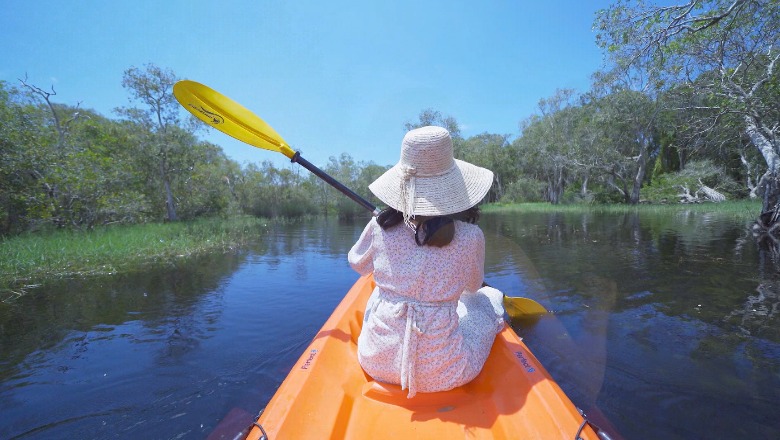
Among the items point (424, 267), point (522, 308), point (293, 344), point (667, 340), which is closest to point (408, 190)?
A: point (424, 267)

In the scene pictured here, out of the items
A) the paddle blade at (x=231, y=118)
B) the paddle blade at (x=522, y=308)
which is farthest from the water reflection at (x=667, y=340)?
the paddle blade at (x=231, y=118)

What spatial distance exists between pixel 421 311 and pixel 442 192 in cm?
A: 56

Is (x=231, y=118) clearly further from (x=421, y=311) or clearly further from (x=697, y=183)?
(x=697, y=183)

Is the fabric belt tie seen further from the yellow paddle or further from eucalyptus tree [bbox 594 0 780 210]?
eucalyptus tree [bbox 594 0 780 210]

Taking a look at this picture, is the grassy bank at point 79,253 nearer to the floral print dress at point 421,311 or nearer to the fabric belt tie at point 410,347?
the floral print dress at point 421,311

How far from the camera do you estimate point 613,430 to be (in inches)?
85.0

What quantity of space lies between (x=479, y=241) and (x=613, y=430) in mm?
1541

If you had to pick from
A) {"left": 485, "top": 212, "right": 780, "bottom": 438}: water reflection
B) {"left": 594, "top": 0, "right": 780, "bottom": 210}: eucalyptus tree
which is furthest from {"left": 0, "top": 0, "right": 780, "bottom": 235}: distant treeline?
{"left": 485, "top": 212, "right": 780, "bottom": 438}: water reflection

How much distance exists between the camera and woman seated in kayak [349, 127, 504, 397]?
5.38 ft

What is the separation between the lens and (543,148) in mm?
30094

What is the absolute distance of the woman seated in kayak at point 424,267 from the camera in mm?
1640

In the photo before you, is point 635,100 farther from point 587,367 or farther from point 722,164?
point 587,367

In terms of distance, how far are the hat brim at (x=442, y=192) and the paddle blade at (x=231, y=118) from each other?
6.62 feet

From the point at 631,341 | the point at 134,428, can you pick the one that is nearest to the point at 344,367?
the point at 134,428
